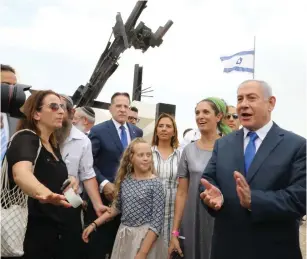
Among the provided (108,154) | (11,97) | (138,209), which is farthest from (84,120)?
(11,97)

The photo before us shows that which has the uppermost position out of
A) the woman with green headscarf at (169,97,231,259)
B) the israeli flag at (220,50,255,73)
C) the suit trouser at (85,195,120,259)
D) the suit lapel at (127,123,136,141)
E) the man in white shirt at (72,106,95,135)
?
the israeli flag at (220,50,255,73)

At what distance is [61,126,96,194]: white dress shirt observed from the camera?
11.7ft

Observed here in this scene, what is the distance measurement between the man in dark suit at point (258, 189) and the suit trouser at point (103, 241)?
1.52 meters

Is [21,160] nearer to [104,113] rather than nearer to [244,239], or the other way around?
[244,239]

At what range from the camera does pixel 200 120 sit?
11.9ft

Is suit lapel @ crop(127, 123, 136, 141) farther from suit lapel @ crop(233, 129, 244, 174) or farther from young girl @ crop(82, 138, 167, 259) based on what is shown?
suit lapel @ crop(233, 129, 244, 174)

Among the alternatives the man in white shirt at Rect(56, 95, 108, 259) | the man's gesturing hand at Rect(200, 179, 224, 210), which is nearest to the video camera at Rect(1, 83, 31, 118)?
the man's gesturing hand at Rect(200, 179, 224, 210)

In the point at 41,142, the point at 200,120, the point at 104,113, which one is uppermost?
the point at 104,113

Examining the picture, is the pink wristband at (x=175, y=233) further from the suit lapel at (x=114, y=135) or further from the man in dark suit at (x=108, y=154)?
the suit lapel at (x=114, y=135)

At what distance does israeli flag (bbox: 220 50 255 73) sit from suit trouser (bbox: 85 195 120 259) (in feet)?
27.3

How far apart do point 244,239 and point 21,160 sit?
1.29 metres

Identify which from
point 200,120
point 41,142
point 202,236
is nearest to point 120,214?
point 202,236

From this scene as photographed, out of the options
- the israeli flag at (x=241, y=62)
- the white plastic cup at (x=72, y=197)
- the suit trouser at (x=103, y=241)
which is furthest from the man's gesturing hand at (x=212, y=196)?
the israeli flag at (x=241, y=62)

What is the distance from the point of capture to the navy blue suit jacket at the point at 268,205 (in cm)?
227
